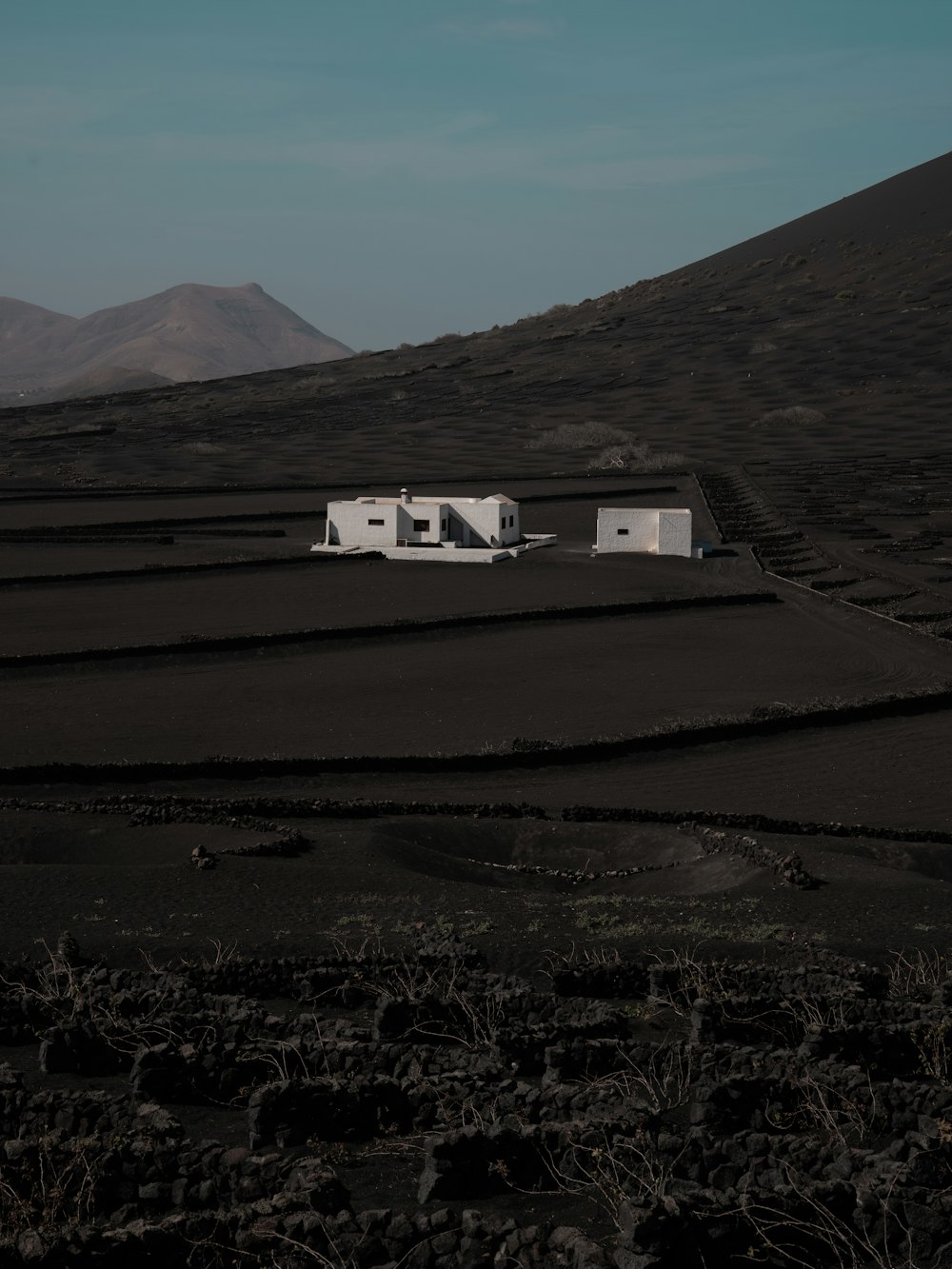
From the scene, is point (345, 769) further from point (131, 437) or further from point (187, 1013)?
point (131, 437)

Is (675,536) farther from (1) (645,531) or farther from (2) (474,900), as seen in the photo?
(2) (474,900)

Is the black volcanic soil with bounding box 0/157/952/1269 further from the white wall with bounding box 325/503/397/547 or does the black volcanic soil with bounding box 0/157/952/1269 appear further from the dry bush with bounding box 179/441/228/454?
the dry bush with bounding box 179/441/228/454

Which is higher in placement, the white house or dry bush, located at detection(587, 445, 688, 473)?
dry bush, located at detection(587, 445, 688, 473)

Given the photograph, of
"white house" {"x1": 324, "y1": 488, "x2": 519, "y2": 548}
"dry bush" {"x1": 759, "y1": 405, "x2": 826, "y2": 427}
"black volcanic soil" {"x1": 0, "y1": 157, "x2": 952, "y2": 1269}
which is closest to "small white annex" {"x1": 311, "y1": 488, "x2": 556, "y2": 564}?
"white house" {"x1": 324, "y1": 488, "x2": 519, "y2": 548}

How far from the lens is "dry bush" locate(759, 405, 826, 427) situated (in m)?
81.6

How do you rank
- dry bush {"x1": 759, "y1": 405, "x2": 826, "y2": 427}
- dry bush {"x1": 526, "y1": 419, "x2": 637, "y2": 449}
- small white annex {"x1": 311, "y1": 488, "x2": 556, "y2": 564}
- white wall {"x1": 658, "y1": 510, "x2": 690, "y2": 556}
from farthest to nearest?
dry bush {"x1": 759, "y1": 405, "x2": 826, "y2": 427} → dry bush {"x1": 526, "y1": 419, "x2": 637, "y2": 449} → small white annex {"x1": 311, "y1": 488, "x2": 556, "y2": 564} → white wall {"x1": 658, "y1": 510, "x2": 690, "y2": 556}

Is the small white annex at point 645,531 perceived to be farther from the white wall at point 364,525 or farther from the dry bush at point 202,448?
the dry bush at point 202,448

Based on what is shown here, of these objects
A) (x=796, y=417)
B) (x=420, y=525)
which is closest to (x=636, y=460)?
(x=796, y=417)

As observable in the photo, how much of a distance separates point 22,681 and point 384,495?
3386cm

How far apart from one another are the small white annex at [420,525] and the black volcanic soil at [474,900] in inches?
68.4

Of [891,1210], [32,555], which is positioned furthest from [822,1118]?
[32,555]

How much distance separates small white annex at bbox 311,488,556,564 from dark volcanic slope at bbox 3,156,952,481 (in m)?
20.8

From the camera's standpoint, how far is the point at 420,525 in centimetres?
4556

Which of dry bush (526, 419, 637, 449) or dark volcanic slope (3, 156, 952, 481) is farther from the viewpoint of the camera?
dry bush (526, 419, 637, 449)
